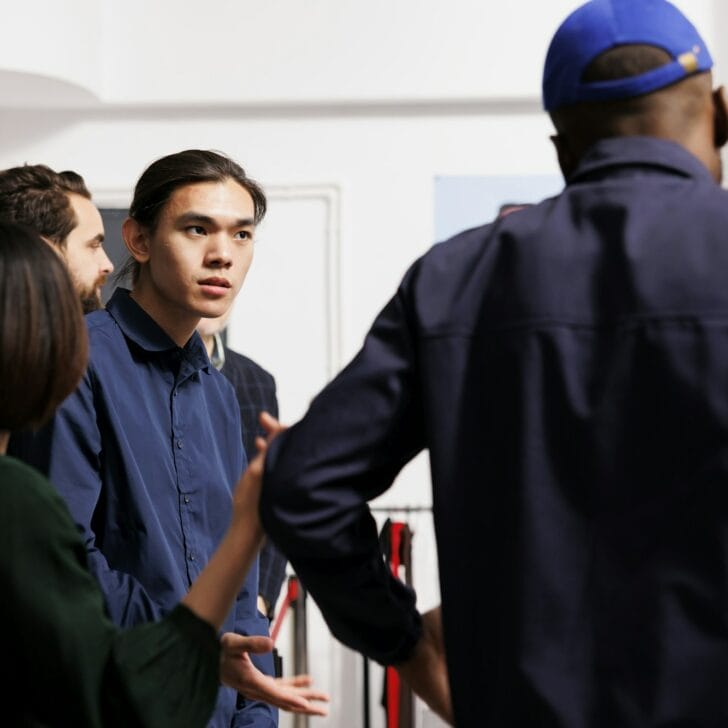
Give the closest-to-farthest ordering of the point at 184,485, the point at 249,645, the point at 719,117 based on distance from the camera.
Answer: the point at 719,117, the point at 249,645, the point at 184,485

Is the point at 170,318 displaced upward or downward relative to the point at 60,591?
upward

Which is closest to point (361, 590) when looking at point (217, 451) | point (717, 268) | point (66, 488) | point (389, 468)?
point (389, 468)

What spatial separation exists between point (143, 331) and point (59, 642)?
0.93 metres

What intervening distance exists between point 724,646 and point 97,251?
2090 millimetres

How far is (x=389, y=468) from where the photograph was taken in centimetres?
135

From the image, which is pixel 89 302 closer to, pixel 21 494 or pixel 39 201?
pixel 39 201

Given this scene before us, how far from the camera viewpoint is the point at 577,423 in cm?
123

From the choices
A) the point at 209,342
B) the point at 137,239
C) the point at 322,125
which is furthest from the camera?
the point at 322,125

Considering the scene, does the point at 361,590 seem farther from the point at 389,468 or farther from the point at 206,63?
the point at 206,63

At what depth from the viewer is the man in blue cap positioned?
119 centimetres

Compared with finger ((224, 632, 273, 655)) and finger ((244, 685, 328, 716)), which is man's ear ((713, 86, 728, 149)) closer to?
finger ((224, 632, 273, 655))

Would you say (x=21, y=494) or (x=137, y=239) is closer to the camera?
(x=21, y=494)

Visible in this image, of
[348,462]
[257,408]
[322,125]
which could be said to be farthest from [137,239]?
[322,125]

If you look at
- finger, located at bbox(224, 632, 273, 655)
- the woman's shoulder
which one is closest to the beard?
finger, located at bbox(224, 632, 273, 655)
